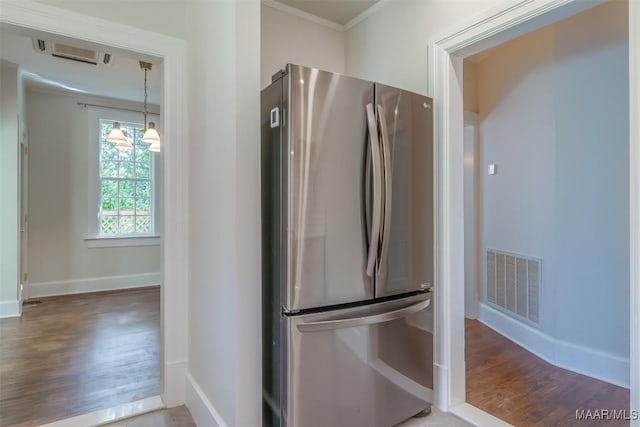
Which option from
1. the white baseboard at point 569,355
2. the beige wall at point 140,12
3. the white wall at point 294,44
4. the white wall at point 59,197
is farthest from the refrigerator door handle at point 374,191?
the white wall at point 59,197

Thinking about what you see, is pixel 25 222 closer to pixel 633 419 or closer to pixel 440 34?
pixel 440 34

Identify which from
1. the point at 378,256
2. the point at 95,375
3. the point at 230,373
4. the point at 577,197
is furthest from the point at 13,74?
the point at 577,197

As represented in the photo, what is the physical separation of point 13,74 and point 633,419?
5718 millimetres

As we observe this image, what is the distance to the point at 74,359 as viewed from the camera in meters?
2.78

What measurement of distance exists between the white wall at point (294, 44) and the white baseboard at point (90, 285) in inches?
167

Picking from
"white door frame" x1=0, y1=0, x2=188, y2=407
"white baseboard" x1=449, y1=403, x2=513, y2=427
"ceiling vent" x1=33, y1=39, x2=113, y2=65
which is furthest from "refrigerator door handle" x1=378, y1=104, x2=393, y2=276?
"ceiling vent" x1=33, y1=39, x2=113, y2=65

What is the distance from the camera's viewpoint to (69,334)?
11.0 feet

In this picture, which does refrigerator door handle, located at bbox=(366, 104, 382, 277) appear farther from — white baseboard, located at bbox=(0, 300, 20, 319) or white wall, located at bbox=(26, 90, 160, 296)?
white wall, located at bbox=(26, 90, 160, 296)

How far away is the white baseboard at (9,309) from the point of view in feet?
12.4

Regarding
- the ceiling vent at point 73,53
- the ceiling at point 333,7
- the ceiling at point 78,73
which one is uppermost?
the ceiling at point 78,73

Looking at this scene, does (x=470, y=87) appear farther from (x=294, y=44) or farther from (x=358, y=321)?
(x=358, y=321)

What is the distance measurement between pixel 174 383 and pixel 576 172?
10.6ft

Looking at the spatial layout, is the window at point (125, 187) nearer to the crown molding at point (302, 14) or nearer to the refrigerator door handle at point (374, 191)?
the crown molding at point (302, 14)

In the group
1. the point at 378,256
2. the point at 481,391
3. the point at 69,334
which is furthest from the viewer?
the point at 69,334
